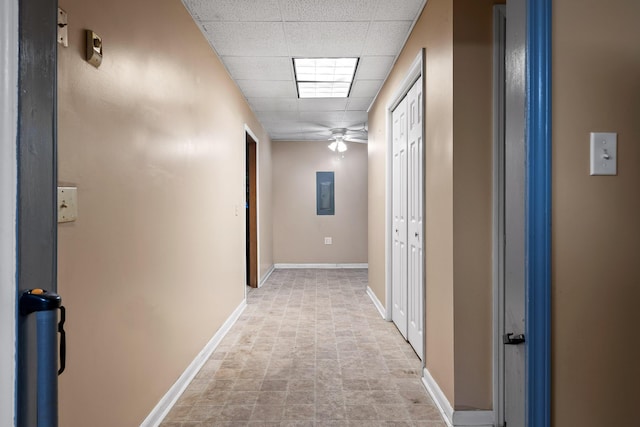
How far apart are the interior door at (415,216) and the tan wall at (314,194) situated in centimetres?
432

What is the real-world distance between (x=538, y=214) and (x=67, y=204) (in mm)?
1386

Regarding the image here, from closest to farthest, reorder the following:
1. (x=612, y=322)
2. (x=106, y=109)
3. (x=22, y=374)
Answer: (x=22, y=374) < (x=612, y=322) < (x=106, y=109)

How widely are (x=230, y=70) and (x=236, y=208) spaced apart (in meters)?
1.34

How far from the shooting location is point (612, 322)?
0.94 metres

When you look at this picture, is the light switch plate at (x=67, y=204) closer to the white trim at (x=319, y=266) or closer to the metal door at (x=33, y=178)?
the metal door at (x=33, y=178)

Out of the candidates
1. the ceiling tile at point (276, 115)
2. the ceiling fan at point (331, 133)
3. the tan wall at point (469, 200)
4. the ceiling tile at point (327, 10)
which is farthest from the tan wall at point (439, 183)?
the ceiling fan at point (331, 133)

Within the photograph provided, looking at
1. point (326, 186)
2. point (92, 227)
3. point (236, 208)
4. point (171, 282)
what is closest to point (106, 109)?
point (92, 227)

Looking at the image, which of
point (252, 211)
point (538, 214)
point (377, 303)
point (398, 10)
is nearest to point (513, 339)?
point (538, 214)

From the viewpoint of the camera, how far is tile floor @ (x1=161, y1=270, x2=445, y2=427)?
6.88 feet

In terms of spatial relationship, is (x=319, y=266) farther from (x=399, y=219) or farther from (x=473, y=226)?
(x=473, y=226)

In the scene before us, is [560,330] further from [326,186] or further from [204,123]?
[326,186]

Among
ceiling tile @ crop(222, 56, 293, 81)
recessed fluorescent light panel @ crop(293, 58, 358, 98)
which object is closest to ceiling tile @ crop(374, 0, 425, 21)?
recessed fluorescent light panel @ crop(293, 58, 358, 98)

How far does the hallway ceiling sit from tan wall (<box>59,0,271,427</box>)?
218 mm

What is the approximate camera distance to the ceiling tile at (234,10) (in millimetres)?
2451
